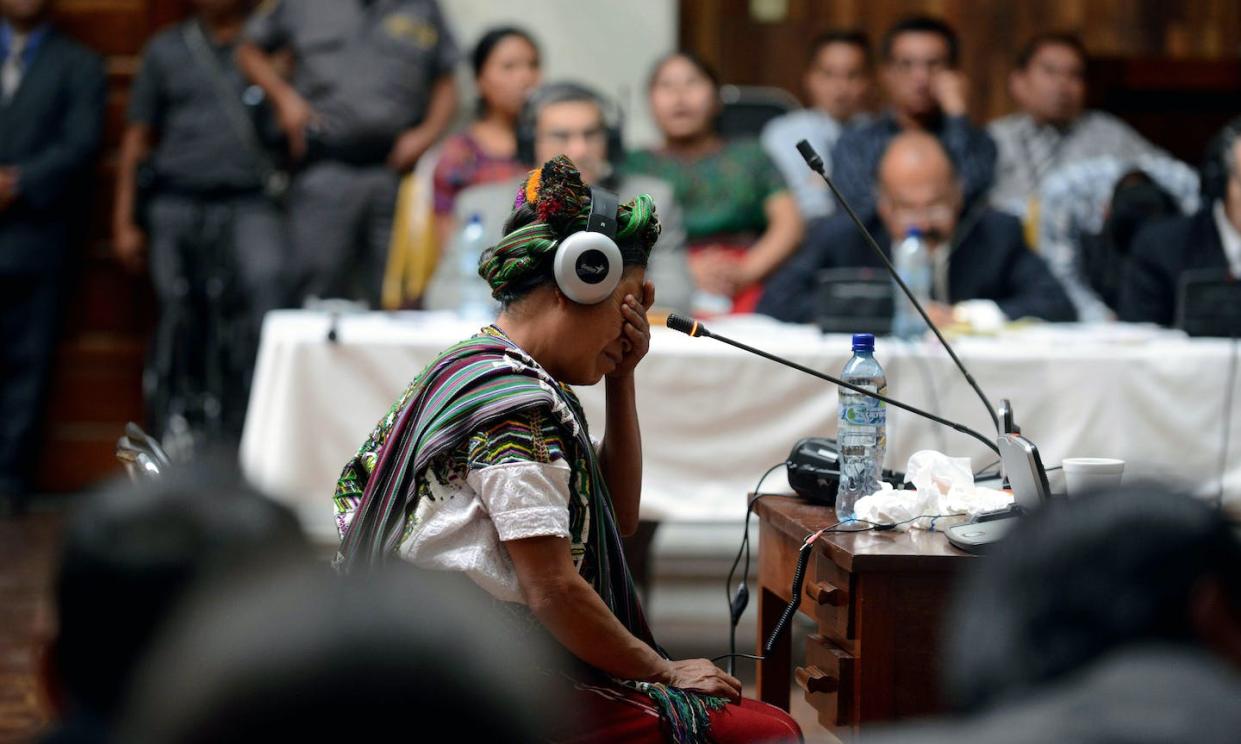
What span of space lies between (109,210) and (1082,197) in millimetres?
3317

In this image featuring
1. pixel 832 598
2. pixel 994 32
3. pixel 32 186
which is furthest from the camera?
pixel 994 32

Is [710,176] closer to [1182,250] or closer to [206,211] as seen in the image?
[1182,250]

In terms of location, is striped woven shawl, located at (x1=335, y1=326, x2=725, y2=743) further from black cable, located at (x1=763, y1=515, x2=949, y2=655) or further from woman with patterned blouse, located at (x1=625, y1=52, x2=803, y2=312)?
woman with patterned blouse, located at (x1=625, y1=52, x2=803, y2=312)

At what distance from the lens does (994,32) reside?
6336mm

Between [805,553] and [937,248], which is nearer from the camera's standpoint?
[805,553]

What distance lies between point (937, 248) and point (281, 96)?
2.28 m

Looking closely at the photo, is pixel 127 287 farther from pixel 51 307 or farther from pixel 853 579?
pixel 853 579

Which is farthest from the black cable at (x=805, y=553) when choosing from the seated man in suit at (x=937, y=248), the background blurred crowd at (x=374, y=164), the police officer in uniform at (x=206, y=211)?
the police officer in uniform at (x=206, y=211)

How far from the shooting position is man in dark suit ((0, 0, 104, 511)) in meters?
5.25

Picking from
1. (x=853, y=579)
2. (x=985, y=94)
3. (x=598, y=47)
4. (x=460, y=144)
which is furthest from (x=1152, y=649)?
(x=985, y=94)

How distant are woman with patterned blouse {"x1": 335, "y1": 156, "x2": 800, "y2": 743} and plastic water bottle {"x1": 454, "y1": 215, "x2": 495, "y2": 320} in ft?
6.37

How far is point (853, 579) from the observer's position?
5.85ft

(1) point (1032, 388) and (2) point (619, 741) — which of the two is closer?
(2) point (619, 741)

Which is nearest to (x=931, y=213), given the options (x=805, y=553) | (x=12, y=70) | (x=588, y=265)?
(x=805, y=553)
